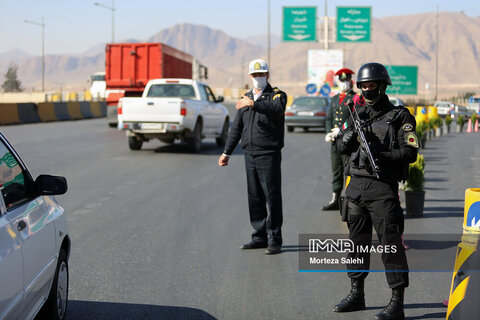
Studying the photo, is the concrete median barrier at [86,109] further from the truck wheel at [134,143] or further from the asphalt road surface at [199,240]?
the asphalt road surface at [199,240]

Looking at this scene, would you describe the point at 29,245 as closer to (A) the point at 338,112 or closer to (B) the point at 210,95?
(A) the point at 338,112

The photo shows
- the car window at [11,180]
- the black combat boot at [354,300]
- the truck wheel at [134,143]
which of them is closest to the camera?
the car window at [11,180]

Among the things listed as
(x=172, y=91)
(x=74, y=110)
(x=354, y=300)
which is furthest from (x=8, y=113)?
(x=354, y=300)

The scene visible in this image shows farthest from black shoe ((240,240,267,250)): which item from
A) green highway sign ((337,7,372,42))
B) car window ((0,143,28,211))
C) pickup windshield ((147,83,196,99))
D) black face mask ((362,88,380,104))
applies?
green highway sign ((337,7,372,42))

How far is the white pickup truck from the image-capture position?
18.2 meters

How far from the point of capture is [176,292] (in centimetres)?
580

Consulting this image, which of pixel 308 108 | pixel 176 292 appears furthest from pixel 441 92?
pixel 176 292

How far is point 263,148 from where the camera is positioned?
7238 mm

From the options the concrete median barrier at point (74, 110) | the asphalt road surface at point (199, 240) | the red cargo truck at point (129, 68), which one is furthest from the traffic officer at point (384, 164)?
the concrete median barrier at point (74, 110)

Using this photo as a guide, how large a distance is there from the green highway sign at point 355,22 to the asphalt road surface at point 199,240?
1468 inches

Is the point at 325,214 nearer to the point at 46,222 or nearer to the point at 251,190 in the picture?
the point at 251,190

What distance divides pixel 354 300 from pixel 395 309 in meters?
0.40

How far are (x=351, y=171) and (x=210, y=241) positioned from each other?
3.07m

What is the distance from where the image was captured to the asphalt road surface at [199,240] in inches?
215
